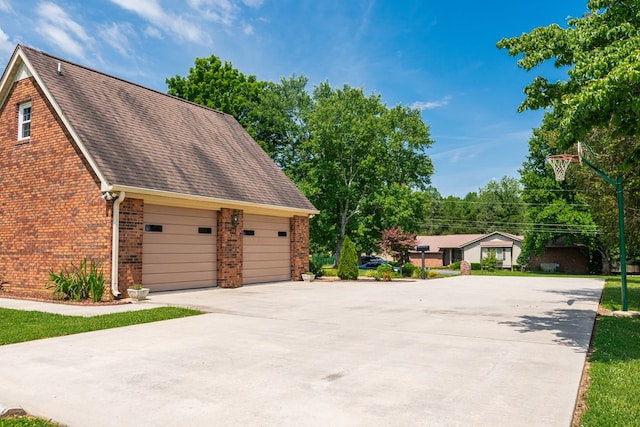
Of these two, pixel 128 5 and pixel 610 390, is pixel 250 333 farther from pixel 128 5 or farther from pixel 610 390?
pixel 128 5

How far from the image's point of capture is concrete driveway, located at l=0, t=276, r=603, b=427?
4453mm

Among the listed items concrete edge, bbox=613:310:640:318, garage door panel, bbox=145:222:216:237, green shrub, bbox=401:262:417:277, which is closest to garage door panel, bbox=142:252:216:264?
garage door panel, bbox=145:222:216:237

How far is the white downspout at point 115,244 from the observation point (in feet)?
41.9

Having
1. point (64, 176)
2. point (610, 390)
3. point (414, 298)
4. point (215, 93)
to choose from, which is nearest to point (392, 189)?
point (215, 93)

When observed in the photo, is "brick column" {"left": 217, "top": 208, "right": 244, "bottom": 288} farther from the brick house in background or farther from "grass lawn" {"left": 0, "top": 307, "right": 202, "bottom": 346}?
"grass lawn" {"left": 0, "top": 307, "right": 202, "bottom": 346}

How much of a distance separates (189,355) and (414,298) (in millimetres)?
9511

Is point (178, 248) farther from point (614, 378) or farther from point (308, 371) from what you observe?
point (614, 378)

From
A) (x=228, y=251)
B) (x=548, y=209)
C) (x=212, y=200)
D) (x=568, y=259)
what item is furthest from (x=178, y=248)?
(x=568, y=259)

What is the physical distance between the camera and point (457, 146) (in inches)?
1992

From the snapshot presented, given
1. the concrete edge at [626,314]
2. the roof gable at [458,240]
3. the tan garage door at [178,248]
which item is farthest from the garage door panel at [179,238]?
the roof gable at [458,240]

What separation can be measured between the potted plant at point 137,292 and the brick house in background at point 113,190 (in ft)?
1.27

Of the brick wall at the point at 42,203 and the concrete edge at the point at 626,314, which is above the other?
the brick wall at the point at 42,203

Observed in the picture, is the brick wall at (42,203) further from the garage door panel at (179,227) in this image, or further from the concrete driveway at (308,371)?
the concrete driveway at (308,371)

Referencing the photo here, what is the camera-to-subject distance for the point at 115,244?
42.2ft
